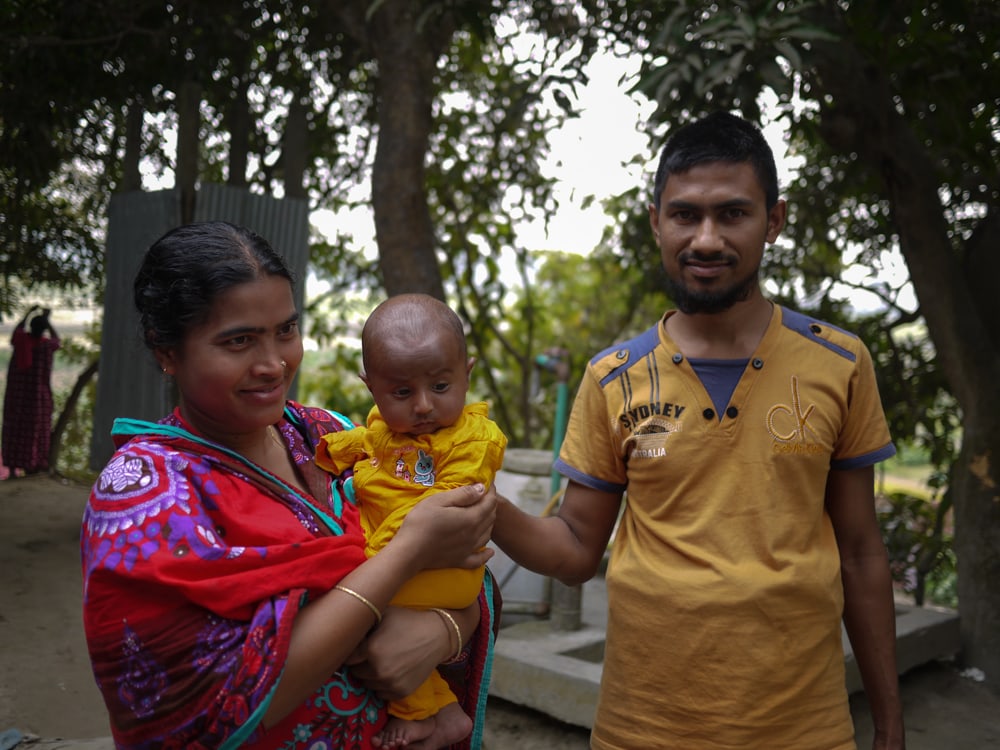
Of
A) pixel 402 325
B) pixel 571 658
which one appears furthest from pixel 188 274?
pixel 571 658

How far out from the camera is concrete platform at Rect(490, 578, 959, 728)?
3777 mm

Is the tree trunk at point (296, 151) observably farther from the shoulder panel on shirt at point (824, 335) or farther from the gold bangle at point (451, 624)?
the gold bangle at point (451, 624)

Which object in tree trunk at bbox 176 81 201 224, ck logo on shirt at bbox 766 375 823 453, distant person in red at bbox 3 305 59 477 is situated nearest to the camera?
ck logo on shirt at bbox 766 375 823 453

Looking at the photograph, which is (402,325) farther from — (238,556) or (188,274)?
(238,556)

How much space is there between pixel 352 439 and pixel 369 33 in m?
3.39

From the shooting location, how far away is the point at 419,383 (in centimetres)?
179

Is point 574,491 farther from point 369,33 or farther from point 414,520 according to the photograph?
point 369,33

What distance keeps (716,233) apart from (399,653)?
1.08m

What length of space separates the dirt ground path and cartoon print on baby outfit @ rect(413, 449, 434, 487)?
1776 mm

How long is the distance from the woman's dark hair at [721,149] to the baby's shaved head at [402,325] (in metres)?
0.63

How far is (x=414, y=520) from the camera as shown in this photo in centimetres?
160

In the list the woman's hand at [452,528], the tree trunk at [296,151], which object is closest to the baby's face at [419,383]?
the woman's hand at [452,528]

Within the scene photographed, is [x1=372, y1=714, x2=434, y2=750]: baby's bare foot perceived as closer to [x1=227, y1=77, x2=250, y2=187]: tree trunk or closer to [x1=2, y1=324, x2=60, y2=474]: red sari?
[x1=227, y1=77, x2=250, y2=187]: tree trunk

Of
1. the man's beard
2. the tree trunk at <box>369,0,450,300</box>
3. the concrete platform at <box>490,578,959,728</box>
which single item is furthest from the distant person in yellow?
the tree trunk at <box>369,0,450,300</box>
